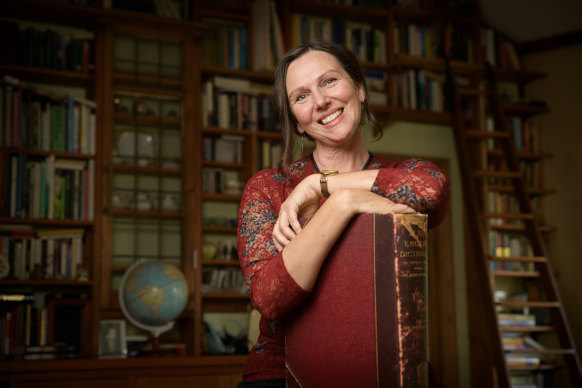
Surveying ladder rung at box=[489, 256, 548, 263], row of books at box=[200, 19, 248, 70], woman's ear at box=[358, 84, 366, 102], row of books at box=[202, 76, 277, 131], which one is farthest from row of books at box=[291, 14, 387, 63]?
woman's ear at box=[358, 84, 366, 102]

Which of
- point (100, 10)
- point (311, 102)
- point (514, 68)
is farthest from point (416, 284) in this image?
point (514, 68)

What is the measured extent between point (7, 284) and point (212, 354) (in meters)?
1.37

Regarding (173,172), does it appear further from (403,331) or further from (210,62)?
(403,331)

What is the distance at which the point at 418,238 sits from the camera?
0.95 metres

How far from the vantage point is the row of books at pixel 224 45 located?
4.75 metres

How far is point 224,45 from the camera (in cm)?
474

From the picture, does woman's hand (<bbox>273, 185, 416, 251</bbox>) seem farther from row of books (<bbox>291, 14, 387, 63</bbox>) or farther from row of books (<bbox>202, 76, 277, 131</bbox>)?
row of books (<bbox>291, 14, 387, 63</bbox>)

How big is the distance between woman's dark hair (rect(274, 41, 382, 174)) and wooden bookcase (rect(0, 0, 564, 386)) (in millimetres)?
2689

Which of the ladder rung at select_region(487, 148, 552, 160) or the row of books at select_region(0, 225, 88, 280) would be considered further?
the ladder rung at select_region(487, 148, 552, 160)

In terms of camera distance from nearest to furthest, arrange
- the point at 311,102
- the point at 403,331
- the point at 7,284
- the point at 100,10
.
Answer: the point at 403,331 < the point at 311,102 < the point at 7,284 < the point at 100,10

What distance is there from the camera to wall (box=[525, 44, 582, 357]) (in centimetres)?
548

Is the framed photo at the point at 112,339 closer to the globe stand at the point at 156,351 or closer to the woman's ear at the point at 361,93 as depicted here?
the globe stand at the point at 156,351

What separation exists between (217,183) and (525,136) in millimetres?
3001

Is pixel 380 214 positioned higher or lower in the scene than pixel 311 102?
lower
